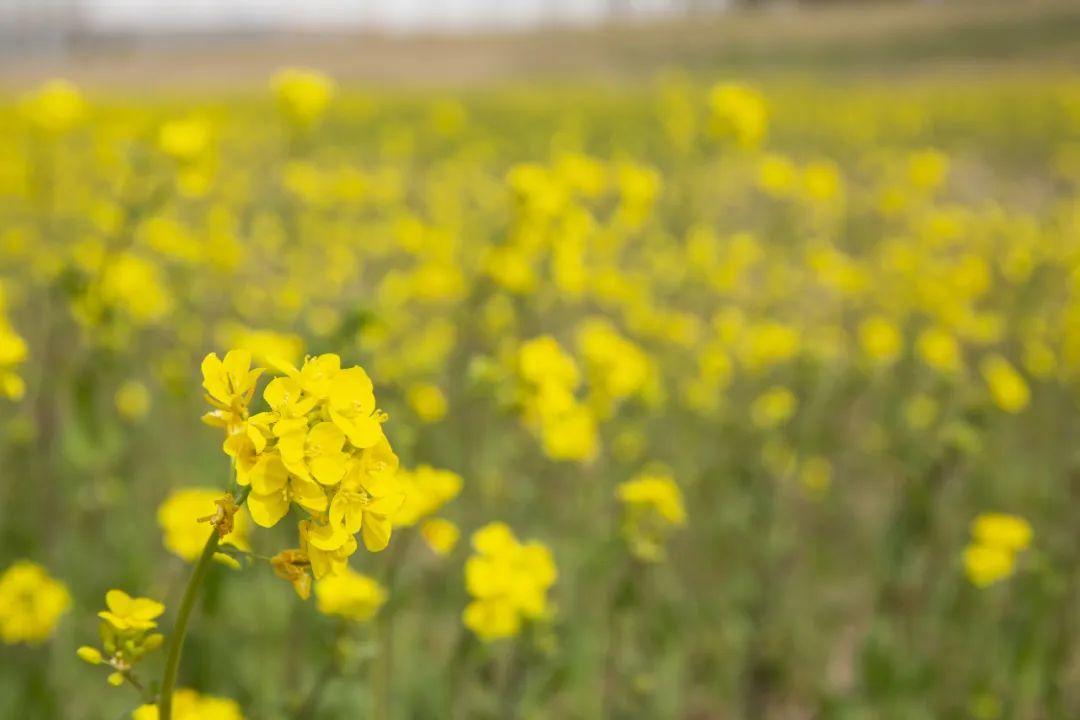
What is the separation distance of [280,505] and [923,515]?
219 cm

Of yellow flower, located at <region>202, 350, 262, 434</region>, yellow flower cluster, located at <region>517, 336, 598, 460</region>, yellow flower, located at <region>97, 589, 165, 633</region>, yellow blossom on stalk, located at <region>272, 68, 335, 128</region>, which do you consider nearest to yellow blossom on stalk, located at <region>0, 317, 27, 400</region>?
yellow flower, located at <region>97, 589, 165, 633</region>

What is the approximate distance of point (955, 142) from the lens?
1110cm

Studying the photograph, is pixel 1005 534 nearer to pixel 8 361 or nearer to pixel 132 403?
pixel 8 361

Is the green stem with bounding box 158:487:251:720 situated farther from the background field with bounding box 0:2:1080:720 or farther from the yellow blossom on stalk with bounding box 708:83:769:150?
the yellow blossom on stalk with bounding box 708:83:769:150

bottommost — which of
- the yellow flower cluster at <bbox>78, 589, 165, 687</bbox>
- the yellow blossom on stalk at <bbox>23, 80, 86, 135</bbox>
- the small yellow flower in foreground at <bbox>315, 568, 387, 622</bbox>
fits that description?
the small yellow flower in foreground at <bbox>315, 568, 387, 622</bbox>

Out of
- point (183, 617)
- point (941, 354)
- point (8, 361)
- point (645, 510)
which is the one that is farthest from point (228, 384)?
point (941, 354)

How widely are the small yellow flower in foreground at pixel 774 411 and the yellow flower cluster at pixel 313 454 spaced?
2.33m

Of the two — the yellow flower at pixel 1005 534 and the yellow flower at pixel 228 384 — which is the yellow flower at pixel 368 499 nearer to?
the yellow flower at pixel 228 384

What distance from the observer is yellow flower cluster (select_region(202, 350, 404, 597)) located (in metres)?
0.94

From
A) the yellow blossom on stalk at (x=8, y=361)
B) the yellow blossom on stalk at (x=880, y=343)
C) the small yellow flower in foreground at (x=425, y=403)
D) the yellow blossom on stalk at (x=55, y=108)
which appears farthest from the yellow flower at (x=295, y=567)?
the yellow blossom on stalk at (x=880, y=343)

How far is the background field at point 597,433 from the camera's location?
7.60 ft

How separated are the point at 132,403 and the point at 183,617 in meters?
2.66

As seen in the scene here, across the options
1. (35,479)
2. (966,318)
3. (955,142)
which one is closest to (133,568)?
(35,479)

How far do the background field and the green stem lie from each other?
0.27m
